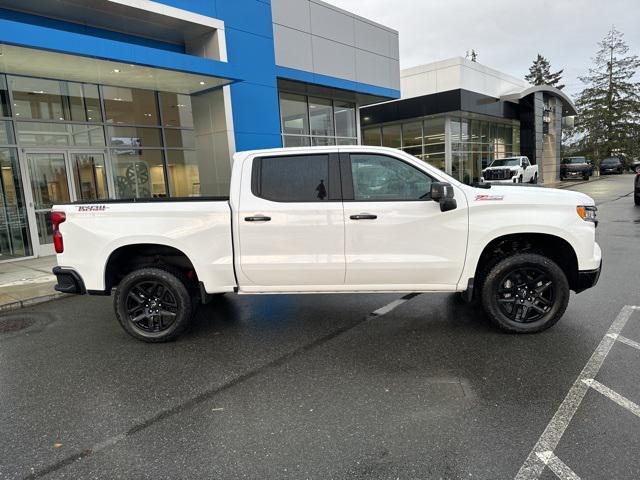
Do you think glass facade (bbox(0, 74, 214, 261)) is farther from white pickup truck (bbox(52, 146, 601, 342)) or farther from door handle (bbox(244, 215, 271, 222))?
door handle (bbox(244, 215, 271, 222))

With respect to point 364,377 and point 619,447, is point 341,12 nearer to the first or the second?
point 364,377

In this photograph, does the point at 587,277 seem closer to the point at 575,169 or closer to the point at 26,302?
the point at 26,302

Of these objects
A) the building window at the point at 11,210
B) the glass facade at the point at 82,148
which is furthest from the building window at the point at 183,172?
the building window at the point at 11,210

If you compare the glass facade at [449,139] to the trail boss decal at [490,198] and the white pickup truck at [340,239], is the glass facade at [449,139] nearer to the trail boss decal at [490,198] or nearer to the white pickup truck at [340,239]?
the white pickup truck at [340,239]

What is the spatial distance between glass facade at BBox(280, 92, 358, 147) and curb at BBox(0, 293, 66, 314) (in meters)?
10.5

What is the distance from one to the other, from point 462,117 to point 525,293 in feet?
89.5

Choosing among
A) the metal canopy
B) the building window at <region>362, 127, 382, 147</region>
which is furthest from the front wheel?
the building window at <region>362, 127, 382, 147</region>

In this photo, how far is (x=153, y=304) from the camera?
4977 millimetres

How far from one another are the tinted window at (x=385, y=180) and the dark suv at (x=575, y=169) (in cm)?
Answer: 3708

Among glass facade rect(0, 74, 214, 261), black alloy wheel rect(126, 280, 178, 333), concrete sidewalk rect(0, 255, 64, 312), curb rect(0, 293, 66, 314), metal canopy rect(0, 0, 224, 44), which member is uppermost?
metal canopy rect(0, 0, 224, 44)

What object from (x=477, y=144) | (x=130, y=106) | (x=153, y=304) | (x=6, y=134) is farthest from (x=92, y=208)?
(x=477, y=144)

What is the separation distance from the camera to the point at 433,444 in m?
2.92

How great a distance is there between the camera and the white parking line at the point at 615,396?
320 cm

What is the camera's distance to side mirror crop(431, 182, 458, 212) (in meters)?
4.31
